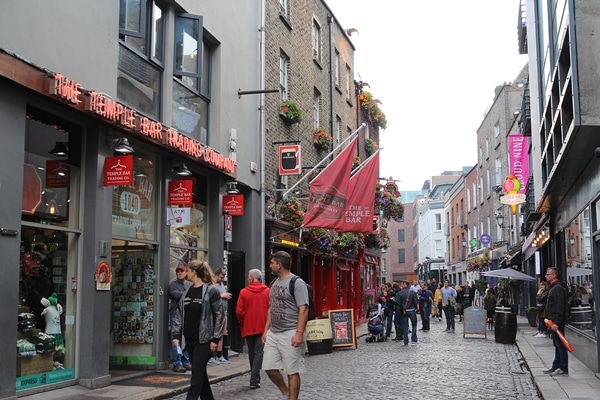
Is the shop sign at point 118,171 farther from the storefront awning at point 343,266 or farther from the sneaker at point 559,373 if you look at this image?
the storefront awning at point 343,266

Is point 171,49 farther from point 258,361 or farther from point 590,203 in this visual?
point 590,203

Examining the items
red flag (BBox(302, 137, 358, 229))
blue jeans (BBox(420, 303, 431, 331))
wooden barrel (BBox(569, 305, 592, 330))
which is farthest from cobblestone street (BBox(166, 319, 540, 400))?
blue jeans (BBox(420, 303, 431, 331))

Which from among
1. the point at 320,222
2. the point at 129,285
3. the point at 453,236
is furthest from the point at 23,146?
the point at 453,236

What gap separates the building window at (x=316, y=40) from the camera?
24.2 meters

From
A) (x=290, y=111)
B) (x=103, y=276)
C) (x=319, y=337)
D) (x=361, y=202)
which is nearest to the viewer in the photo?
(x=103, y=276)

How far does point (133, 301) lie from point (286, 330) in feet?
18.3

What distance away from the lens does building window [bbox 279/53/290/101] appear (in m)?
20.1

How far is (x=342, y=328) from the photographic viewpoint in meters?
17.3

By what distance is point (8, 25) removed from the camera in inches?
341

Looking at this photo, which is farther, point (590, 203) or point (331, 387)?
point (590, 203)

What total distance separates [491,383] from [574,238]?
5.44m

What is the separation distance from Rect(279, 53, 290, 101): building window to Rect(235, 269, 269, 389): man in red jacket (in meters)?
10.2

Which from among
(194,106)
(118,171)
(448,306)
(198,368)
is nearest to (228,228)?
(194,106)

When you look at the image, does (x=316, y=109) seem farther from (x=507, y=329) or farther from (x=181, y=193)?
(x=181, y=193)
